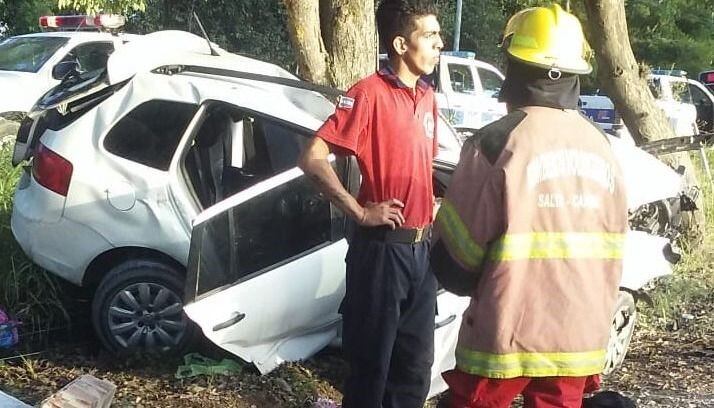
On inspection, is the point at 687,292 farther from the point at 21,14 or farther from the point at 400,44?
the point at 21,14

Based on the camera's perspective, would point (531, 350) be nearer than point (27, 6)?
Yes

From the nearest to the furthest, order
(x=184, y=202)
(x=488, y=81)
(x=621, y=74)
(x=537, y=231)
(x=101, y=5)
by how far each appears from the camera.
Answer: (x=537, y=231) < (x=184, y=202) < (x=621, y=74) < (x=101, y=5) < (x=488, y=81)

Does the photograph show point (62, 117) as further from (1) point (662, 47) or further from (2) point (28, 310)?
(1) point (662, 47)

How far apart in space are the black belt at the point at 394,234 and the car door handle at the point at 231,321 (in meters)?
0.88

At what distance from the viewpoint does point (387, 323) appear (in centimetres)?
362

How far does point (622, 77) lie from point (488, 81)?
818 cm

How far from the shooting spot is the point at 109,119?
484 centimetres

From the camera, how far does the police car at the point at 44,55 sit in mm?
11406

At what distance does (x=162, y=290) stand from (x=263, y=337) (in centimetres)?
67

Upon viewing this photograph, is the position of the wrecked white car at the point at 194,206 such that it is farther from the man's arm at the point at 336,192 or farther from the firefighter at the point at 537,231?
the firefighter at the point at 537,231

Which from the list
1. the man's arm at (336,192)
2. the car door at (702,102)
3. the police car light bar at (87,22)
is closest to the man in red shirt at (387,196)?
the man's arm at (336,192)

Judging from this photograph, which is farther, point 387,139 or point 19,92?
point 19,92

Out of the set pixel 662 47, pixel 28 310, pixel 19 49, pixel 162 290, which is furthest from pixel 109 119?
pixel 662 47

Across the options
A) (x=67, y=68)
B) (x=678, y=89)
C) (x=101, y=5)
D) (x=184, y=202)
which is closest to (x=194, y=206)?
(x=184, y=202)
